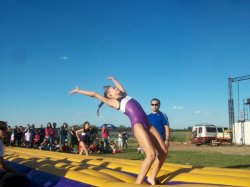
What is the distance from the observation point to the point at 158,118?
710 centimetres

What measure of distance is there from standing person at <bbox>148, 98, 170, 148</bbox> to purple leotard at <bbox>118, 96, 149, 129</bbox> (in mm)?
2241

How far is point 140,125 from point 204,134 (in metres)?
27.2

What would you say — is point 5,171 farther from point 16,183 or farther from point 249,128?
point 249,128

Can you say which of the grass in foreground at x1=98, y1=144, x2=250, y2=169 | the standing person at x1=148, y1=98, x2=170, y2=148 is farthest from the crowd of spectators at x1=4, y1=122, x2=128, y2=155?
the standing person at x1=148, y1=98, x2=170, y2=148

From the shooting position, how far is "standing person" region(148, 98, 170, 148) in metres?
7.07

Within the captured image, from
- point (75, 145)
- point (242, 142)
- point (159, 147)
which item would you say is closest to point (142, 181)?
point (159, 147)

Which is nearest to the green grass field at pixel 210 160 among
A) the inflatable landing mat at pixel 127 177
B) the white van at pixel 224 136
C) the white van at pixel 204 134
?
the inflatable landing mat at pixel 127 177

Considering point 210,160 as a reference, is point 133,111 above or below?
above

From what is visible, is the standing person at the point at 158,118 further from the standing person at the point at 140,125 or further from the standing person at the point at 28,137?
the standing person at the point at 28,137

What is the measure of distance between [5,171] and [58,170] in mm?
773

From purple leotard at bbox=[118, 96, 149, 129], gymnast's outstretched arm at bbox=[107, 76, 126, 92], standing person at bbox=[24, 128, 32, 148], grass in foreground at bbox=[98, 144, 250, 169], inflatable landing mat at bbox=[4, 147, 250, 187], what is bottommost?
grass in foreground at bbox=[98, 144, 250, 169]

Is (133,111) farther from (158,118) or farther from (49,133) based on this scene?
(49,133)

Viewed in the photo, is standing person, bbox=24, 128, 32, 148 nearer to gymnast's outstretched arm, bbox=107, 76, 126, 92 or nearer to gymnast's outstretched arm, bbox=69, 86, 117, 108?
gymnast's outstretched arm, bbox=107, 76, 126, 92

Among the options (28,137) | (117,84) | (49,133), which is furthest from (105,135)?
(117,84)
